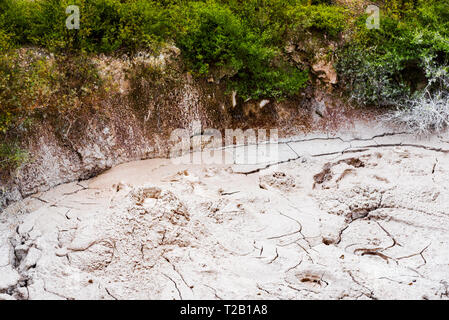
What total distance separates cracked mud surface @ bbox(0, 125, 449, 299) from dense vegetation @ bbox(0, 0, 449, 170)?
42.8 inches

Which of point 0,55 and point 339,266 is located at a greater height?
point 0,55

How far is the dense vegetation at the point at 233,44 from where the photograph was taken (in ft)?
15.4

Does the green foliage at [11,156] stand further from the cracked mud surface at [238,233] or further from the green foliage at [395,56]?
the green foliage at [395,56]

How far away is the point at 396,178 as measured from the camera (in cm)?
469

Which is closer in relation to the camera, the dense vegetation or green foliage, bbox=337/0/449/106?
the dense vegetation

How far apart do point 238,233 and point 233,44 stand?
269 centimetres

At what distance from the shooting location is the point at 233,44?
5.44 m

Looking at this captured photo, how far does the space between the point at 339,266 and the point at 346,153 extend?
2376 mm

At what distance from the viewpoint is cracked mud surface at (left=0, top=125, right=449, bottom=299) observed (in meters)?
3.25

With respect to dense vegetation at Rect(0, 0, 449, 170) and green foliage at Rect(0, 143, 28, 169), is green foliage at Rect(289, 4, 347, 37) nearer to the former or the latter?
dense vegetation at Rect(0, 0, 449, 170)

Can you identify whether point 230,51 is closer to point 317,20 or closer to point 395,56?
point 317,20

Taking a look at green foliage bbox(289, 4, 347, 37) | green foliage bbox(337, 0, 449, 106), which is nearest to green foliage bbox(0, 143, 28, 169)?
green foliage bbox(289, 4, 347, 37)
